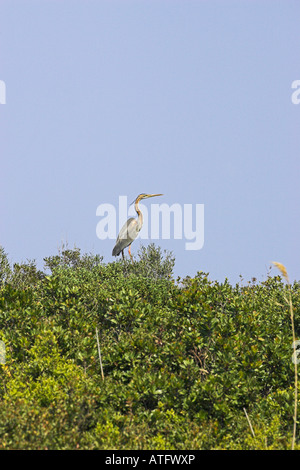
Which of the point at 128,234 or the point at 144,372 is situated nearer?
the point at 144,372

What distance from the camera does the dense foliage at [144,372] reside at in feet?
33.2

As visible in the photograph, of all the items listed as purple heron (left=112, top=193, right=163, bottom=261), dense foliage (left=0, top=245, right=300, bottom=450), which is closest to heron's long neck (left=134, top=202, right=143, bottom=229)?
purple heron (left=112, top=193, right=163, bottom=261)

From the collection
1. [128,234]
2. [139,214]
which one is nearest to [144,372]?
[128,234]

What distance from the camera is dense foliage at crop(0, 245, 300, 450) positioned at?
10105 millimetres

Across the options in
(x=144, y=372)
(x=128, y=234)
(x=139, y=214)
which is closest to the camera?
(x=144, y=372)

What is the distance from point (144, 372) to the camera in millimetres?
11625

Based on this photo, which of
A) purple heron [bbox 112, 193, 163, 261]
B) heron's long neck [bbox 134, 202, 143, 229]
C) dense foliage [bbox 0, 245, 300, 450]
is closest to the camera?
dense foliage [bbox 0, 245, 300, 450]

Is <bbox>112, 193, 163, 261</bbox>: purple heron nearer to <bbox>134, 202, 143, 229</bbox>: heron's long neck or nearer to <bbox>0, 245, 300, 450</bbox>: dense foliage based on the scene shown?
<bbox>134, 202, 143, 229</bbox>: heron's long neck

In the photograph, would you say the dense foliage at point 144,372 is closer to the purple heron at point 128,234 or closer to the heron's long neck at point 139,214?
the purple heron at point 128,234

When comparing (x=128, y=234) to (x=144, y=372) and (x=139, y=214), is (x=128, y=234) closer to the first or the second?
(x=139, y=214)

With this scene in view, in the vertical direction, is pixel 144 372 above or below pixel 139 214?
below

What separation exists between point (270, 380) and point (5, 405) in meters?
5.65

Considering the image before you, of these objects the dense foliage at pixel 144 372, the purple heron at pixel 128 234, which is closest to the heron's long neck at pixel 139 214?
the purple heron at pixel 128 234
